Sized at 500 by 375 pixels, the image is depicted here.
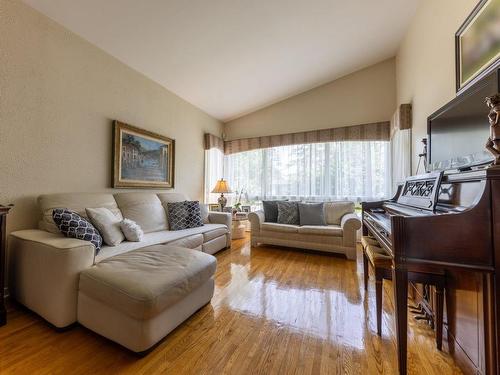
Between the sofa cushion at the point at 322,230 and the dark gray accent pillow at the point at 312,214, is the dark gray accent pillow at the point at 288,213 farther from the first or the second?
the sofa cushion at the point at 322,230

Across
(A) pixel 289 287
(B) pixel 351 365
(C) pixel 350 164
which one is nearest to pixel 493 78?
(B) pixel 351 365

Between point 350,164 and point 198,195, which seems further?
point 198,195

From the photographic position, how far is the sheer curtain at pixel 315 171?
368 cm

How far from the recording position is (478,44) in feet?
4.74

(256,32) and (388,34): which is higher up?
(388,34)

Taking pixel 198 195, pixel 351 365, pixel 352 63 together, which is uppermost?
pixel 352 63

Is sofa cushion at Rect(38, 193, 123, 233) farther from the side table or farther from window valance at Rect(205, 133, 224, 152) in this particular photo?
window valance at Rect(205, 133, 224, 152)

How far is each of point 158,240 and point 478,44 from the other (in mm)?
3046

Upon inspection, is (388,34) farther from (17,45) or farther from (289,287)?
(17,45)

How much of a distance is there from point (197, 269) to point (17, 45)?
2.44m

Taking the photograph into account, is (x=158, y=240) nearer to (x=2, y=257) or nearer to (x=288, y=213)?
(x=2, y=257)

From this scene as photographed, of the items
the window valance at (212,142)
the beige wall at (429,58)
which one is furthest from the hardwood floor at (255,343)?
the window valance at (212,142)

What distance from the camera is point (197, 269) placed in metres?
1.55

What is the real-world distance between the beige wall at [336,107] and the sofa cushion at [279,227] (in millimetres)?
2037
